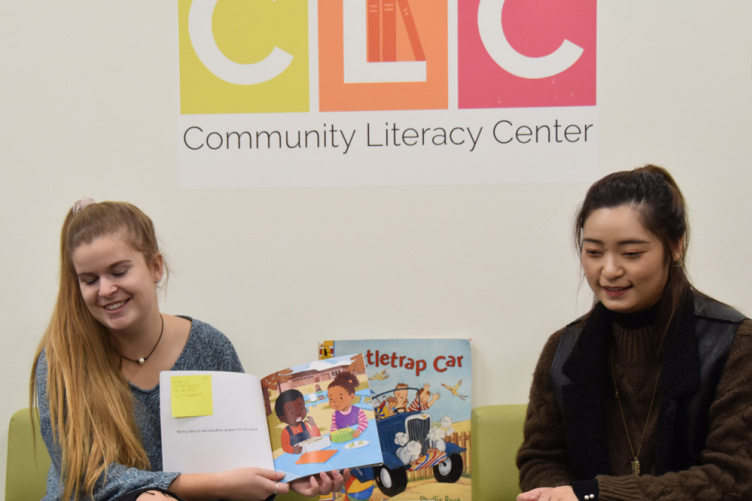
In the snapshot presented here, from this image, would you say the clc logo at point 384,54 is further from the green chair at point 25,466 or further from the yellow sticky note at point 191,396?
the green chair at point 25,466

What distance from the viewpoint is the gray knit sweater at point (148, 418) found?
4.83ft

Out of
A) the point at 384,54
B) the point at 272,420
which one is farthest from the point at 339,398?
the point at 384,54

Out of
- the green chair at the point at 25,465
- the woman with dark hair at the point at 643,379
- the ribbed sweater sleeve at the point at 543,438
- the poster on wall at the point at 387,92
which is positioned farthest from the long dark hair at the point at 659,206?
the green chair at the point at 25,465

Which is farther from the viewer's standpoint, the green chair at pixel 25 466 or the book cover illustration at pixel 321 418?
the green chair at pixel 25 466

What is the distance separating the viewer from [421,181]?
2.15 metres

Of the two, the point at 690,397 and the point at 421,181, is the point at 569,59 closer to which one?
the point at 421,181

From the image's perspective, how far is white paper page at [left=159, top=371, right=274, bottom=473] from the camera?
154 cm

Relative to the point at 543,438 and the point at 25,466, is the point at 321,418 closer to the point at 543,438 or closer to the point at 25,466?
the point at 543,438

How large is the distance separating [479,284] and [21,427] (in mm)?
1588

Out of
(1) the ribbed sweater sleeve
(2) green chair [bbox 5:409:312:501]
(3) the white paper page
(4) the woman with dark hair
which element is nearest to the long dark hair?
(4) the woman with dark hair

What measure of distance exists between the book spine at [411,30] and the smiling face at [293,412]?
1175 millimetres

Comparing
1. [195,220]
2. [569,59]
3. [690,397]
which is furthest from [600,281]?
[195,220]

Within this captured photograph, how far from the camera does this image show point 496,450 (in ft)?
6.86

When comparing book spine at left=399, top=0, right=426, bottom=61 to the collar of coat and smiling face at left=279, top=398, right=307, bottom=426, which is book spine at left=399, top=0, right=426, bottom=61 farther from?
smiling face at left=279, top=398, right=307, bottom=426
